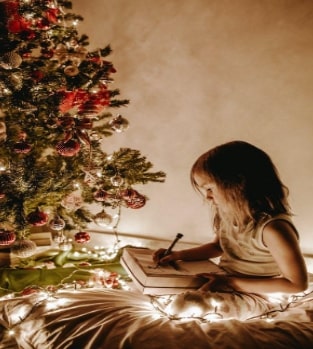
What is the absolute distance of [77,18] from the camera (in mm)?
1396

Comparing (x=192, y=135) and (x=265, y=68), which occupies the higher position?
(x=265, y=68)

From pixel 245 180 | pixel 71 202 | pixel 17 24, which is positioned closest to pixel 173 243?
pixel 245 180

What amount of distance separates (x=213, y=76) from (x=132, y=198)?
812mm

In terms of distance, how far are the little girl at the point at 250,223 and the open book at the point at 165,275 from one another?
37 millimetres

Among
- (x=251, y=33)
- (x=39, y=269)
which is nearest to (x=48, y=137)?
(x=39, y=269)

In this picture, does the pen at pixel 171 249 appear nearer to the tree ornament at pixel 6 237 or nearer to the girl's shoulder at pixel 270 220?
the girl's shoulder at pixel 270 220

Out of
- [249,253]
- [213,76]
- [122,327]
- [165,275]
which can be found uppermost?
[213,76]

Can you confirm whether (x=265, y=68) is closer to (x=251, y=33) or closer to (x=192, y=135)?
(x=251, y=33)

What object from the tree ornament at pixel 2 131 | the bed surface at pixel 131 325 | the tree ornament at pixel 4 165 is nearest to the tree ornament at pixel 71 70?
the tree ornament at pixel 2 131

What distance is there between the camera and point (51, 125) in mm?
1278

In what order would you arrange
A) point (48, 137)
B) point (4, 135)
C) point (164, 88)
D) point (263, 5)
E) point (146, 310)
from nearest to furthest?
point (146, 310) < point (4, 135) < point (48, 137) < point (263, 5) < point (164, 88)

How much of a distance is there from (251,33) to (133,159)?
0.87 meters

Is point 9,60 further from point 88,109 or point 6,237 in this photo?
point 6,237

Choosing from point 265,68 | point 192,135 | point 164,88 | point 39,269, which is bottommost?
point 39,269
